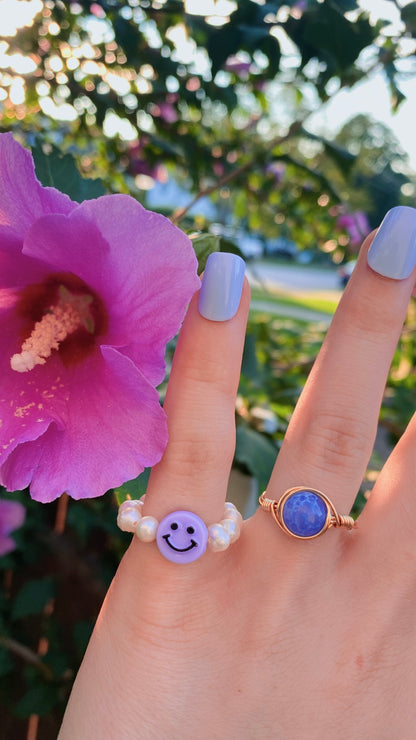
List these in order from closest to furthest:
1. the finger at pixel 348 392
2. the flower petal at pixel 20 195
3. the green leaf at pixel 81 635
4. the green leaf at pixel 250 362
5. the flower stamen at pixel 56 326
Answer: the flower petal at pixel 20 195 < the flower stamen at pixel 56 326 < the finger at pixel 348 392 < the green leaf at pixel 250 362 < the green leaf at pixel 81 635

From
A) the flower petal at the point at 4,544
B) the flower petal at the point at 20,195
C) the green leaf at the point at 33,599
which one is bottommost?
the green leaf at the point at 33,599

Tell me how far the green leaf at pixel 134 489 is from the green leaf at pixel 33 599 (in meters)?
1.21

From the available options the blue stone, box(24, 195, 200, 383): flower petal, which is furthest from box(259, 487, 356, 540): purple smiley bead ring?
box(24, 195, 200, 383): flower petal

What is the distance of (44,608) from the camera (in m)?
1.71

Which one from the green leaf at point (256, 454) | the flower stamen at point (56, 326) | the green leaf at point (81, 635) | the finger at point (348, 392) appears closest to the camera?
the flower stamen at point (56, 326)

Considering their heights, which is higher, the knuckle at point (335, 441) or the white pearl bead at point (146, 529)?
the knuckle at point (335, 441)

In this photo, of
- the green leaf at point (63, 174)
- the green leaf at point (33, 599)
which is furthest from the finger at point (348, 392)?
the green leaf at point (33, 599)

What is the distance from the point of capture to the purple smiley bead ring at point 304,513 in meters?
0.66

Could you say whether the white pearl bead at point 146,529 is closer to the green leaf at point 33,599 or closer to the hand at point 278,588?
the hand at point 278,588

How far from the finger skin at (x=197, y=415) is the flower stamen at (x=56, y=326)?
11 cm

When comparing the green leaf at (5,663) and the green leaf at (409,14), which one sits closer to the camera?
the green leaf at (409,14)

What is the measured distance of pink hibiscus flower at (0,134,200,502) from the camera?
1.63 ft

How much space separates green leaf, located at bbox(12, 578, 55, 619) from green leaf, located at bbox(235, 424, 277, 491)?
960mm

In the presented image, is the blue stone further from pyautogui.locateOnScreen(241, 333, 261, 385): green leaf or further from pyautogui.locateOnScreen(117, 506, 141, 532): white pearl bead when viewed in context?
pyautogui.locateOnScreen(241, 333, 261, 385): green leaf
